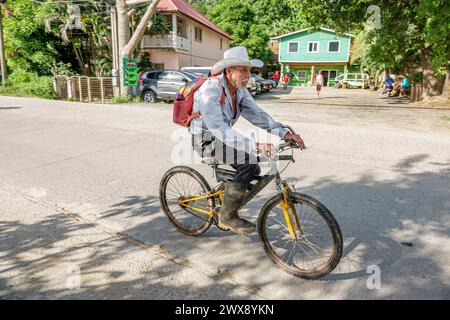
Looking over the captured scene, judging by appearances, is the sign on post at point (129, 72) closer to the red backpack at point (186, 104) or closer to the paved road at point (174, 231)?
the paved road at point (174, 231)

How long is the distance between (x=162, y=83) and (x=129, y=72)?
1740mm

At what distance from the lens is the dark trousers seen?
2910mm

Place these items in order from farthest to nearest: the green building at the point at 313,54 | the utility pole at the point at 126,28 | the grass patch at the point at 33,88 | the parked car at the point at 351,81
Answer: the green building at the point at 313,54 → the parked car at the point at 351,81 → the grass patch at the point at 33,88 → the utility pole at the point at 126,28

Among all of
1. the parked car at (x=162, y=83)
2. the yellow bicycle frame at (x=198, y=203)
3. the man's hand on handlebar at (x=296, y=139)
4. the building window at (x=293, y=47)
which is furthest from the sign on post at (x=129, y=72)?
the building window at (x=293, y=47)

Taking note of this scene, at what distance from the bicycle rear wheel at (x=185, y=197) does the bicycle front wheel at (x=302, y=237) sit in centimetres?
66

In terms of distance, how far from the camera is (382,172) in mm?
5773

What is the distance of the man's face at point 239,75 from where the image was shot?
114 inches

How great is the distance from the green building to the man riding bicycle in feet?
141

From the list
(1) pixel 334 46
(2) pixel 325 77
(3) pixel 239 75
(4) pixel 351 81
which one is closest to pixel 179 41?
(4) pixel 351 81

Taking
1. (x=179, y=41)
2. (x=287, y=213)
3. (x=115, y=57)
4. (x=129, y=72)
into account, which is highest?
(x=179, y=41)

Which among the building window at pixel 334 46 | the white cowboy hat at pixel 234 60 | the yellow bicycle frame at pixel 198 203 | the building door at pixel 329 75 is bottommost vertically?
the yellow bicycle frame at pixel 198 203

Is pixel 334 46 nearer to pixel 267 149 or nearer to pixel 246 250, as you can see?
pixel 246 250

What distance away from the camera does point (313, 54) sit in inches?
1727
